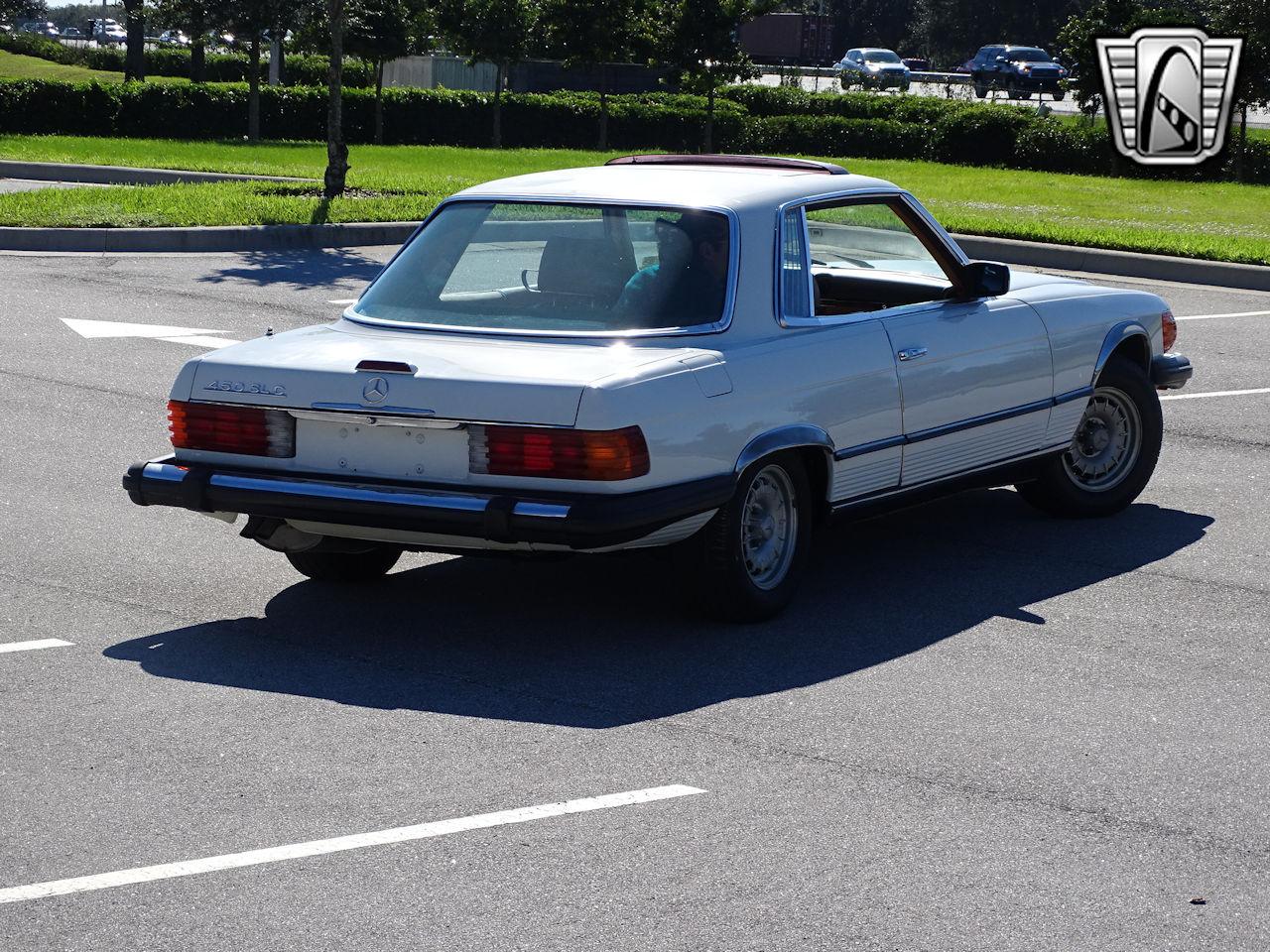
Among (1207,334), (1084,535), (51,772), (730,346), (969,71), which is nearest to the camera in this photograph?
(51,772)

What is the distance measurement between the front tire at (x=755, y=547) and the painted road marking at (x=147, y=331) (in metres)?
6.51

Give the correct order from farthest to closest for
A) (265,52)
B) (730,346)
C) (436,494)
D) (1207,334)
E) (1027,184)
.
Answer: (265,52), (1027,184), (1207,334), (730,346), (436,494)

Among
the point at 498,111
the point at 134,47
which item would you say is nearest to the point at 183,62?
the point at 134,47

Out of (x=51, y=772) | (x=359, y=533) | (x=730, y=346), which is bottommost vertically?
(x=51, y=772)

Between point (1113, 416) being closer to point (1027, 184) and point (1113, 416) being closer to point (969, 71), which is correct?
point (1027, 184)

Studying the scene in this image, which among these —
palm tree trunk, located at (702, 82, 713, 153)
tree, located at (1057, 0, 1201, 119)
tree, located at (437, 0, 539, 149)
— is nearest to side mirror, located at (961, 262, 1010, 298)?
palm tree trunk, located at (702, 82, 713, 153)

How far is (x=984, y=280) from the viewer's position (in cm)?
717

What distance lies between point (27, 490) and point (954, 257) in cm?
418

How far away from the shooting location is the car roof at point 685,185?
6.58 metres

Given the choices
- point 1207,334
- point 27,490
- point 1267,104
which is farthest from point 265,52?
point 27,490

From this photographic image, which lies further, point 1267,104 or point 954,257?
point 1267,104

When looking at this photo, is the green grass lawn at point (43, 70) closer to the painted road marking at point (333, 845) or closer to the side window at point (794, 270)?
the side window at point (794, 270)

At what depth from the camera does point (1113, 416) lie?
8133 mm

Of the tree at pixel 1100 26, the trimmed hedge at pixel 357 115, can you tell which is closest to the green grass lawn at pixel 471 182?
the trimmed hedge at pixel 357 115
